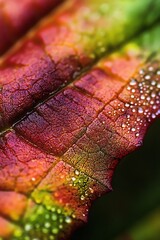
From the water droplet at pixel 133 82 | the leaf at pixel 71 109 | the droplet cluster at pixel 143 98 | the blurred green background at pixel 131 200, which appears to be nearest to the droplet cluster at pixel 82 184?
the leaf at pixel 71 109

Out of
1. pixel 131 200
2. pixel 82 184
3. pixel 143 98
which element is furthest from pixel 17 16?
pixel 131 200

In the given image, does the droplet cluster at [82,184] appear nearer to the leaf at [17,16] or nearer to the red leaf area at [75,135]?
the red leaf area at [75,135]

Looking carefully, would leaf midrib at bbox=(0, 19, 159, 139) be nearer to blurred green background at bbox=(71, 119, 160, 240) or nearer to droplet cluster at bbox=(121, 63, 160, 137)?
droplet cluster at bbox=(121, 63, 160, 137)

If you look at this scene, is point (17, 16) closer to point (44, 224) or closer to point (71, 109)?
point (71, 109)

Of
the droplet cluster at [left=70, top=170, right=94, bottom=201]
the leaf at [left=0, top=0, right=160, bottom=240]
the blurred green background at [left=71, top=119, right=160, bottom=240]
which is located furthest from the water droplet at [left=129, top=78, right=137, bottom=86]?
the blurred green background at [left=71, top=119, right=160, bottom=240]

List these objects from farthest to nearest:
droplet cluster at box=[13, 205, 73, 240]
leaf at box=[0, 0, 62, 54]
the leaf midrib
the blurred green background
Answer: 1. the blurred green background
2. leaf at box=[0, 0, 62, 54]
3. the leaf midrib
4. droplet cluster at box=[13, 205, 73, 240]

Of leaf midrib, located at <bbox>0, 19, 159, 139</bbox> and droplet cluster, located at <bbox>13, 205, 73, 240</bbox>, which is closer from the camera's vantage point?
droplet cluster, located at <bbox>13, 205, 73, 240</bbox>

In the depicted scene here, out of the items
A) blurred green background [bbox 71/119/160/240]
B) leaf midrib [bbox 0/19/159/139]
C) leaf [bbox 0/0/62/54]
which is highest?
leaf [bbox 0/0/62/54]
